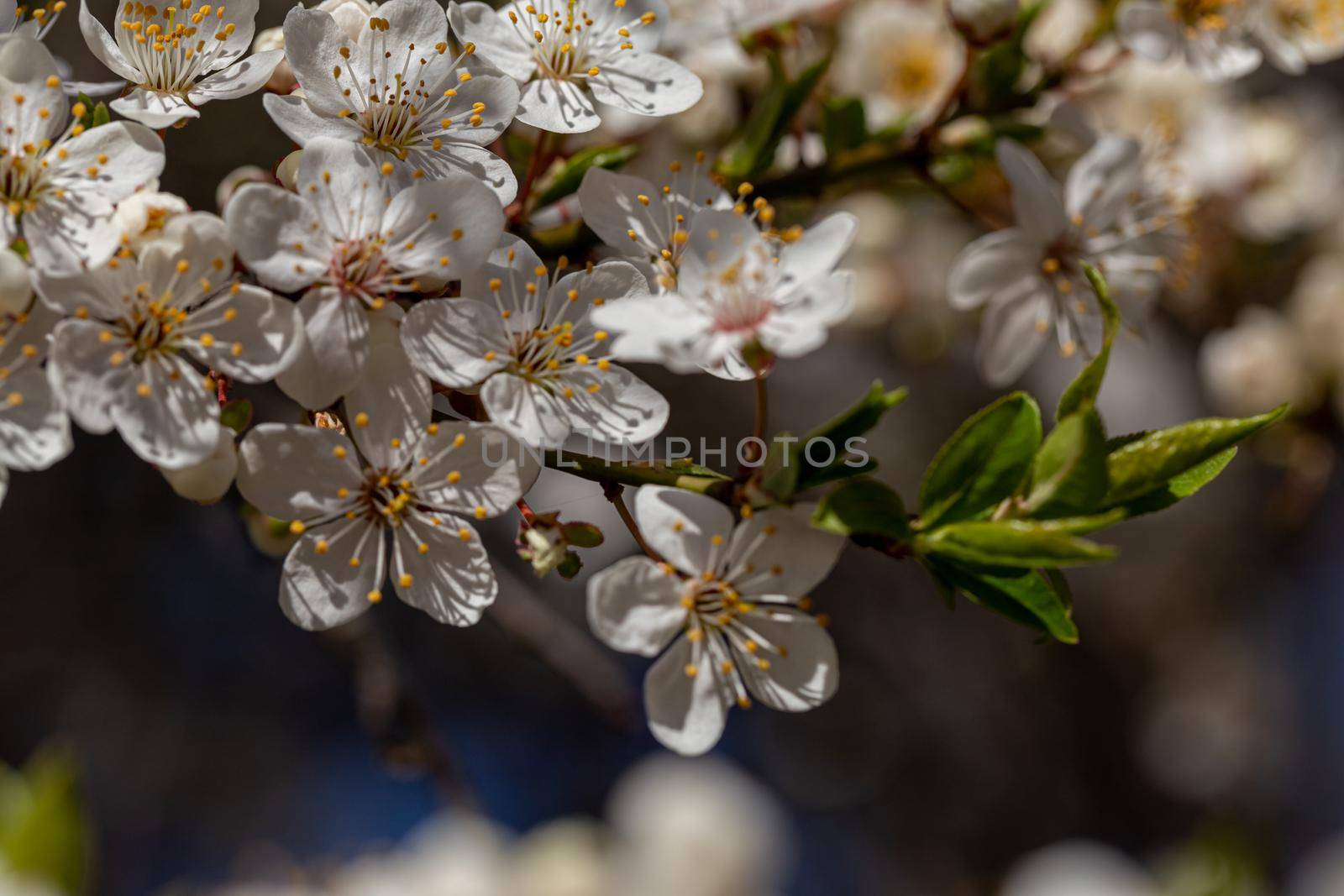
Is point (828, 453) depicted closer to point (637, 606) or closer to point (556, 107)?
point (637, 606)

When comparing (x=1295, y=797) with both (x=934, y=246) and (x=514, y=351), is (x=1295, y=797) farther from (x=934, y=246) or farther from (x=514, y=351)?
(x=514, y=351)

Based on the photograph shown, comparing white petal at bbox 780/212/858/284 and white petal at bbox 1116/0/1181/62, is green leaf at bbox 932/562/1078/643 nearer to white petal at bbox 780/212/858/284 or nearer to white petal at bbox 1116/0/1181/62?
white petal at bbox 780/212/858/284

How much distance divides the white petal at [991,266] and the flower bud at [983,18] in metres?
0.19

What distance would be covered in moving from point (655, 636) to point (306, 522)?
9.6 inches

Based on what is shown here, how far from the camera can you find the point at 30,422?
2.12 feet

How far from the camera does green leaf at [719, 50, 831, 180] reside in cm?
97

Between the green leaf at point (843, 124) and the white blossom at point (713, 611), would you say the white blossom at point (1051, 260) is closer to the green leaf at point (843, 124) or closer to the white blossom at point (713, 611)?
the green leaf at point (843, 124)

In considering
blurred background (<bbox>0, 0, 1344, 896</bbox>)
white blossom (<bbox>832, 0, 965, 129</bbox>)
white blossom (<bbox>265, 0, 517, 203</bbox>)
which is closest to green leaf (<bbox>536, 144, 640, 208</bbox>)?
white blossom (<bbox>265, 0, 517, 203</bbox>)

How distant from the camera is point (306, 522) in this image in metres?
0.74

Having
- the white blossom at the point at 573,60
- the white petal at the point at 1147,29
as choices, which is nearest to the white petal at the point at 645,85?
the white blossom at the point at 573,60

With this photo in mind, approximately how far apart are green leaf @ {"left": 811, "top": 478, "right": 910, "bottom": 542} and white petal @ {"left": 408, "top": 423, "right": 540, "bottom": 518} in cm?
18

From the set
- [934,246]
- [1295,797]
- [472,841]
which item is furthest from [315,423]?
[1295,797]

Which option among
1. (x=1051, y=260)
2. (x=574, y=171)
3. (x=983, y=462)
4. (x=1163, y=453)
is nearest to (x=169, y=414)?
(x=574, y=171)

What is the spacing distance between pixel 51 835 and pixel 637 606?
2.16 feet
